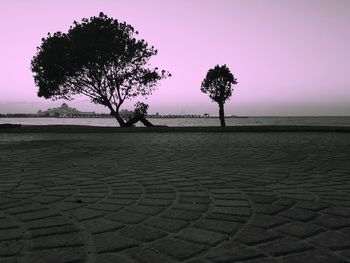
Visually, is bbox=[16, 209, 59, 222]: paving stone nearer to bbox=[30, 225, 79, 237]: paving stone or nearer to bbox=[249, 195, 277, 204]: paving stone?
bbox=[30, 225, 79, 237]: paving stone

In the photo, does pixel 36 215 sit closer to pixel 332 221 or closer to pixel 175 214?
pixel 175 214

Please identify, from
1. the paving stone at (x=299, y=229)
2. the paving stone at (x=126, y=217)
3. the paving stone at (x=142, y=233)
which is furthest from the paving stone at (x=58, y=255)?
the paving stone at (x=299, y=229)

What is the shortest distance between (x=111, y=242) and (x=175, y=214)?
0.92 metres

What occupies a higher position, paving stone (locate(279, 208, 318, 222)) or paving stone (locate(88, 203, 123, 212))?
paving stone (locate(88, 203, 123, 212))

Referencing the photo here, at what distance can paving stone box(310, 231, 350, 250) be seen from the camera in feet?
8.67

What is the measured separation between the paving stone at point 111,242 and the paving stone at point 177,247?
203 millimetres

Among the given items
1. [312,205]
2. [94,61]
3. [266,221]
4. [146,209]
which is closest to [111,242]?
[146,209]

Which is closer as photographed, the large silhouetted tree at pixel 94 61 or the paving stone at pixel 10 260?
the paving stone at pixel 10 260

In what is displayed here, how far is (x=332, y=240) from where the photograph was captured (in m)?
2.76

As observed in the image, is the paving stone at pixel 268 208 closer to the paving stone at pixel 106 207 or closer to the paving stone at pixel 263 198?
the paving stone at pixel 263 198

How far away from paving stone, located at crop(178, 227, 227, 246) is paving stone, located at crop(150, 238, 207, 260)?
0.30ft

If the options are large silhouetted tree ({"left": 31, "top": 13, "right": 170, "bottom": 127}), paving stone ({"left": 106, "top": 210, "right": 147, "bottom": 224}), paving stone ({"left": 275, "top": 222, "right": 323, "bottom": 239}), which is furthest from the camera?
large silhouetted tree ({"left": 31, "top": 13, "right": 170, "bottom": 127})

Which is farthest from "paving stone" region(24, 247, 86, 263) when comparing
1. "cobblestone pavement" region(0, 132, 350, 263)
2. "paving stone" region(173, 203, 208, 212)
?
"paving stone" region(173, 203, 208, 212)

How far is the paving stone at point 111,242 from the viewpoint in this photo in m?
2.63
